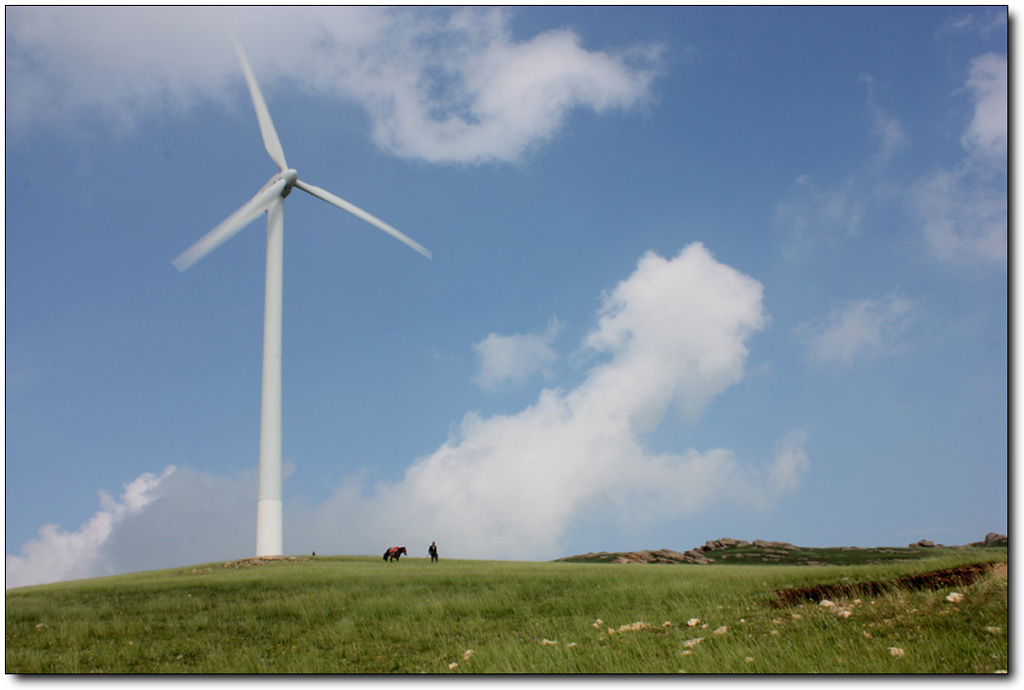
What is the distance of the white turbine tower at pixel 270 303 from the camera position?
47375mm

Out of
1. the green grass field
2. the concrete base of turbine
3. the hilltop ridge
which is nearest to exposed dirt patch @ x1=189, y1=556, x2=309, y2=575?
the concrete base of turbine

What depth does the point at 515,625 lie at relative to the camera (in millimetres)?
22359

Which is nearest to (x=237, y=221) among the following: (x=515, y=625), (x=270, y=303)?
(x=270, y=303)

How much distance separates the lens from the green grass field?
1523 centimetres

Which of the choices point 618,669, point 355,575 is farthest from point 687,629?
point 355,575

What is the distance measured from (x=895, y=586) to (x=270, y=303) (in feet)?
137

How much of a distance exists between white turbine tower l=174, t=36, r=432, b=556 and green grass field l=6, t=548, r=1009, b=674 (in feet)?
43.7

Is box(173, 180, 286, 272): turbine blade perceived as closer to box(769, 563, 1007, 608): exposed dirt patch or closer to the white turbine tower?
the white turbine tower

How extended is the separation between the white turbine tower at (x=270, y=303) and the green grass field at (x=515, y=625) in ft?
43.7

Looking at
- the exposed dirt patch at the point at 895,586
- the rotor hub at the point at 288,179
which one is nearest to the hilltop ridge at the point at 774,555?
the exposed dirt patch at the point at 895,586

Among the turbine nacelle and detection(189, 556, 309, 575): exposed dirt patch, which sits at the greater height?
the turbine nacelle

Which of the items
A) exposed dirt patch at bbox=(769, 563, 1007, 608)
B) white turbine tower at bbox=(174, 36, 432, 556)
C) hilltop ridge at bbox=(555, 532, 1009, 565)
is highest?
white turbine tower at bbox=(174, 36, 432, 556)

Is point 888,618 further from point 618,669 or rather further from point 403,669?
point 403,669

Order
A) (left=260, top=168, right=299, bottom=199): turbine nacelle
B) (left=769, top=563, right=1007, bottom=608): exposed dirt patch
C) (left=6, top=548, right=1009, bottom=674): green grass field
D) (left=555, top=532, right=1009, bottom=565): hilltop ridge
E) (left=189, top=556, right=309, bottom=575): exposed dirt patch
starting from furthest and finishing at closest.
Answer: (left=260, top=168, right=299, bottom=199): turbine nacelle, (left=555, top=532, right=1009, bottom=565): hilltop ridge, (left=189, top=556, right=309, bottom=575): exposed dirt patch, (left=769, top=563, right=1007, bottom=608): exposed dirt patch, (left=6, top=548, right=1009, bottom=674): green grass field
